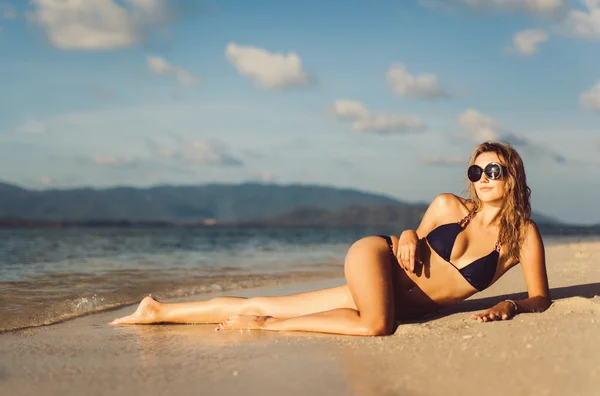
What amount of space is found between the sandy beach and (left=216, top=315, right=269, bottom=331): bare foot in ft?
0.44

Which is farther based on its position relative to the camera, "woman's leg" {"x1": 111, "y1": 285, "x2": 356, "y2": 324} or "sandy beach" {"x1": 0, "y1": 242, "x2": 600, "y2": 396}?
"woman's leg" {"x1": 111, "y1": 285, "x2": 356, "y2": 324}

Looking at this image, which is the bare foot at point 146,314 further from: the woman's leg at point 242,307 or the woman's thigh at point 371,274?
the woman's thigh at point 371,274

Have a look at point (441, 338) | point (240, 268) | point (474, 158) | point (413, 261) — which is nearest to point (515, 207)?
point (474, 158)

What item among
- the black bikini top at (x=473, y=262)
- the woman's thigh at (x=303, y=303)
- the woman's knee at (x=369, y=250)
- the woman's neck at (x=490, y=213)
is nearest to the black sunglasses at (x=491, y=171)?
the woman's neck at (x=490, y=213)

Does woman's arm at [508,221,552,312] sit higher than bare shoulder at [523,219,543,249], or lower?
lower

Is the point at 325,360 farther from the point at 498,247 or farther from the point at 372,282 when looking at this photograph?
the point at 498,247

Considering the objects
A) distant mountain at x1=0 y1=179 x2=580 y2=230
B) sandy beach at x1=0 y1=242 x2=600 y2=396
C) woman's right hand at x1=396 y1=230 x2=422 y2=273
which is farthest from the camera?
distant mountain at x1=0 y1=179 x2=580 y2=230

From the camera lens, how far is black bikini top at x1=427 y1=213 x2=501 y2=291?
4574 millimetres

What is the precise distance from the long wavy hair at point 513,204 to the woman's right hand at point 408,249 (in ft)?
2.15

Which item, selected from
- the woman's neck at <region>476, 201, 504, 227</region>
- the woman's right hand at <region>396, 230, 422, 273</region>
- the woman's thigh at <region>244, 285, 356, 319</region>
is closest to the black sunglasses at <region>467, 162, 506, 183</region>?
the woman's neck at <region>476, 201, 504, 227</region>

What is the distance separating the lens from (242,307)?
529 cm

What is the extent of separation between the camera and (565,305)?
4.89m

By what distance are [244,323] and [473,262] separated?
73.2 inches

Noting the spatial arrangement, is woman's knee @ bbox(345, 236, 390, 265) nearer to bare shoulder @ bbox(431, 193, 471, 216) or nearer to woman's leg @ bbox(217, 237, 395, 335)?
woman's leg @ bbox(217, 237, 395, 335)
